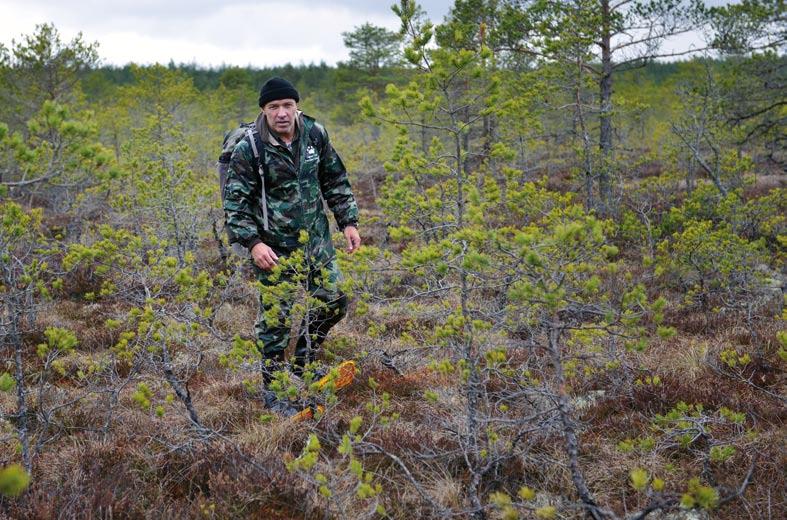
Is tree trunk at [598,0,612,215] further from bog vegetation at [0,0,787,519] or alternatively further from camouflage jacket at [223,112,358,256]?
camouflage jacket at [223,112,358,256]

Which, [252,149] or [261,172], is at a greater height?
[252,149]

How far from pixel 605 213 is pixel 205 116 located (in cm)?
2198

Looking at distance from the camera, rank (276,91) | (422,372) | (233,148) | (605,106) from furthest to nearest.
A: (605,106)
(422,372)
(233,148)
(276,91)

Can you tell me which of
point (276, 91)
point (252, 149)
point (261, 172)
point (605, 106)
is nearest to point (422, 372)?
point (261, 172)

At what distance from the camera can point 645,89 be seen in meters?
30.7

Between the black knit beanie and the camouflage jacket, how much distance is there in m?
0.16

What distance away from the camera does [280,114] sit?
141 inches

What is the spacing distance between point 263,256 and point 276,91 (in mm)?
1060

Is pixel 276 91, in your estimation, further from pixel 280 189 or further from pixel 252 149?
pixel 280 189

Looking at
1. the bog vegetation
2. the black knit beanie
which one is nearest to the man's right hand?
the bog vegetation

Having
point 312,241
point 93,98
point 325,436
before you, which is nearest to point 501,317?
point 325,436

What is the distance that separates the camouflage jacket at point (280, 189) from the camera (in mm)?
3596

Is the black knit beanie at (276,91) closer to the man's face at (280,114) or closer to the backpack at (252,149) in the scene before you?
the man's face at (280,114)

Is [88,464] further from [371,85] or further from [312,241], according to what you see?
[371,85]
